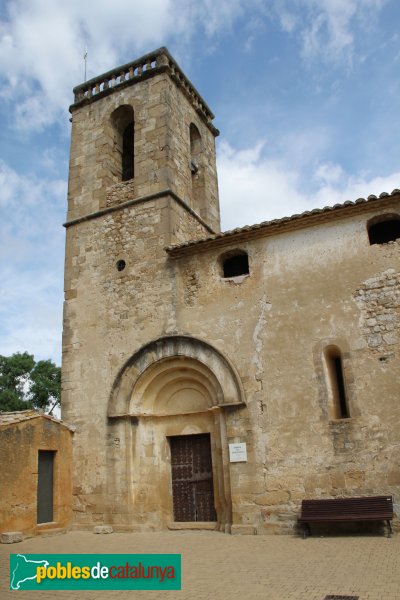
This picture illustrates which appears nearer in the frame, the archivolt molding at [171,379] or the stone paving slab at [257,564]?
the stone paving slab at [257,564]

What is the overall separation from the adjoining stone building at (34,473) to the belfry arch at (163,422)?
3.47 ft

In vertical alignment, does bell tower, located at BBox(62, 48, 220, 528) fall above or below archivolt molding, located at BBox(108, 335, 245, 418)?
above

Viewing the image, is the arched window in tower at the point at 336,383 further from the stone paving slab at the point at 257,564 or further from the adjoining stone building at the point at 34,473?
the adjoining stone building at the point at 34,473

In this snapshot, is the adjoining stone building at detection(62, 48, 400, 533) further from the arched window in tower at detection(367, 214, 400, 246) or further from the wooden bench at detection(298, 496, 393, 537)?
the wooden bench at detection(298, 496, 393, 537)

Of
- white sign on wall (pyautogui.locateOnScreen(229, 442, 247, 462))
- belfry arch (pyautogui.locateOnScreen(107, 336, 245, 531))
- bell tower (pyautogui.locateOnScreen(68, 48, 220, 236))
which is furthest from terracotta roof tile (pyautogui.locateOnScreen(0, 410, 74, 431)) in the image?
bell tower (pyautogui.locateOnScreen(68, 48, 220, 236))

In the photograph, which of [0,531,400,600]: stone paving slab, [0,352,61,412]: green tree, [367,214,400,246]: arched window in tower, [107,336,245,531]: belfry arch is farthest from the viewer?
[0,352,61,412]: green tree

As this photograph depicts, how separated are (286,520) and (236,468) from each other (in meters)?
1.28

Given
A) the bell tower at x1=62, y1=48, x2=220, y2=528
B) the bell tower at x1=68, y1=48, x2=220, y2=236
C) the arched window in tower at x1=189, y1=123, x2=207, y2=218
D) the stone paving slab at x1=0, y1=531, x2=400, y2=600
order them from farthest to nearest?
the arched window in tower at x1=189, y1=123, x2=207, y2=218 < the bell tower at x1=68, y1=48, x2=220, y2=236 < the bell tower at x1=62, y1=48, x2=220, y2=528 < the stone paving slab at x1=0, y1=531, x2=400, y2=600

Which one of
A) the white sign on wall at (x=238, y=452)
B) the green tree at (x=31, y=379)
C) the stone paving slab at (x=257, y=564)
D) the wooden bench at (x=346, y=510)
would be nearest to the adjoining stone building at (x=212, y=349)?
the white sign on wall at (x=238, y=452)

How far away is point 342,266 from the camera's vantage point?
10.1 metres

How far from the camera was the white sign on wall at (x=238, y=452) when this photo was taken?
32.8 ft

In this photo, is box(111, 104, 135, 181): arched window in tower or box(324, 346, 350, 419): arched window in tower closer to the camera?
box(324, 346, 350, 419): arched window in tower

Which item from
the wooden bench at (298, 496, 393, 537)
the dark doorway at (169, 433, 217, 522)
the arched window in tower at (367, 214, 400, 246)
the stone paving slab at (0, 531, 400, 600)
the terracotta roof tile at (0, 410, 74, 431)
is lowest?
the stone paving slab at (0, 531, 400, 600)

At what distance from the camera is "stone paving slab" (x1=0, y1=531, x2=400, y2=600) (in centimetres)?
530
